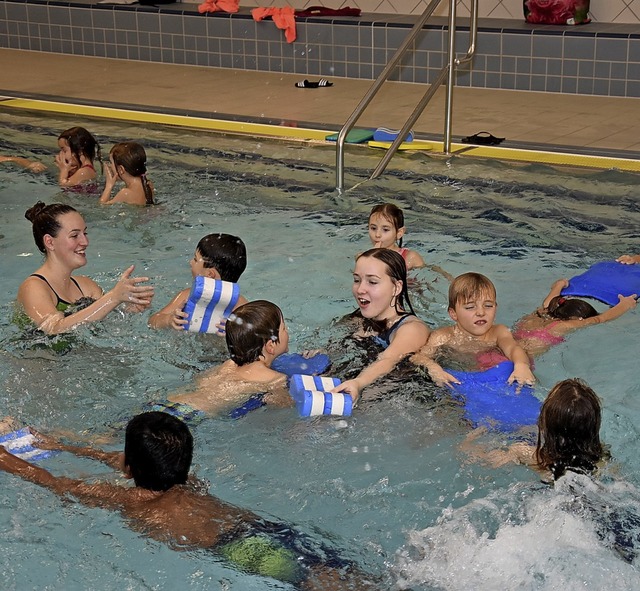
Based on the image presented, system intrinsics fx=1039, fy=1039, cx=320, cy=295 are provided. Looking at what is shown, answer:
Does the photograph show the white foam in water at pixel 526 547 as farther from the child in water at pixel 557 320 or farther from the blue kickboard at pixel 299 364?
the child in water at pixel 557 320

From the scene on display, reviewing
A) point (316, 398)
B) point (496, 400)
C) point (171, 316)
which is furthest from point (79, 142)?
point (496, 400)

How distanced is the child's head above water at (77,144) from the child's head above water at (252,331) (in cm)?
354

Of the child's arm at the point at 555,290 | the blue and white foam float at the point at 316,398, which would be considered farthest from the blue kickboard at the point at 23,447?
the child's arm at the point at 555,290

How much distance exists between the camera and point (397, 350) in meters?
4.39

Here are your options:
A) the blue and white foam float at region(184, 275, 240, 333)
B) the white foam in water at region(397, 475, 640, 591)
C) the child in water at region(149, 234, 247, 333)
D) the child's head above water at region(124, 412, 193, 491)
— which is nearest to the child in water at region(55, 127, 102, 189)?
the child in water at region(149, 234, 247, 333)

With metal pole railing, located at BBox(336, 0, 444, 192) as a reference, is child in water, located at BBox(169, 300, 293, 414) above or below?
below

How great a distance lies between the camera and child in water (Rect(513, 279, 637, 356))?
4859mm

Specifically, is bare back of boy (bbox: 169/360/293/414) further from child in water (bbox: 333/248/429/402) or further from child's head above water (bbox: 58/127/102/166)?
child's head above water (bbox: 58/127/102/166)

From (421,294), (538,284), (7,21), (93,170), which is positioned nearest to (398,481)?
(421,294)

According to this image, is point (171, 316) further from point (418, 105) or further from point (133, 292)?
point (418, 105)

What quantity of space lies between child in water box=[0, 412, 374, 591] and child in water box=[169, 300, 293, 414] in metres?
0.78

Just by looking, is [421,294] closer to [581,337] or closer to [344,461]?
[581,337]

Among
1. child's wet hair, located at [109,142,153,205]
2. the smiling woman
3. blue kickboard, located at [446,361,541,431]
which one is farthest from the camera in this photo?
child's wet hair, located at [109,142,153,205]

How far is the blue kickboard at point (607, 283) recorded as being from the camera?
516 centimetres
